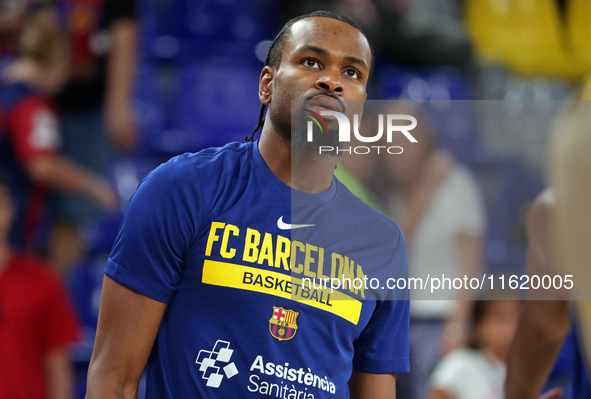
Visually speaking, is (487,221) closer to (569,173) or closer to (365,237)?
(365,237)

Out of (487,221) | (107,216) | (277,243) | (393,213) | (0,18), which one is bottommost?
(277,243)

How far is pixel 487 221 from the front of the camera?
285 cm

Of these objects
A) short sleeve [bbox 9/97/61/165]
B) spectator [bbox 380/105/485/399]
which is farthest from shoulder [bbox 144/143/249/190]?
short sleeve [bbox 9/97/61/165]

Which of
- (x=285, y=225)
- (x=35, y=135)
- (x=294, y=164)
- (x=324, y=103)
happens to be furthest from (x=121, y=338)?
(x=35, y=135)

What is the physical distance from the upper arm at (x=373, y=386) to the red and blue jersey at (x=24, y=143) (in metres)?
2.97

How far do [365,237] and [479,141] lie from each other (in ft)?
2.29

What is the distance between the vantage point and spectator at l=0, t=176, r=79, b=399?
3934 mm

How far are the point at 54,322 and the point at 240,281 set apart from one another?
2.49 meters

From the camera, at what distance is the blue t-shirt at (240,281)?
1.85 meters

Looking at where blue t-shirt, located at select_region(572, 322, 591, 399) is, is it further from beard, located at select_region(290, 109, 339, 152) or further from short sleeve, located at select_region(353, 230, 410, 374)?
beard, located at select_region(290, 109, 339, 152)

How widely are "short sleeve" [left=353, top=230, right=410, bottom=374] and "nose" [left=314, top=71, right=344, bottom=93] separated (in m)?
0.46

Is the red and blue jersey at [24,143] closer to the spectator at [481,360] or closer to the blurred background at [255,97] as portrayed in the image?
the blurred background at [255,97]

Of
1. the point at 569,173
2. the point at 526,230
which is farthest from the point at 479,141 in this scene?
the point at 569,173

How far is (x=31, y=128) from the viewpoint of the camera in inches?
175
